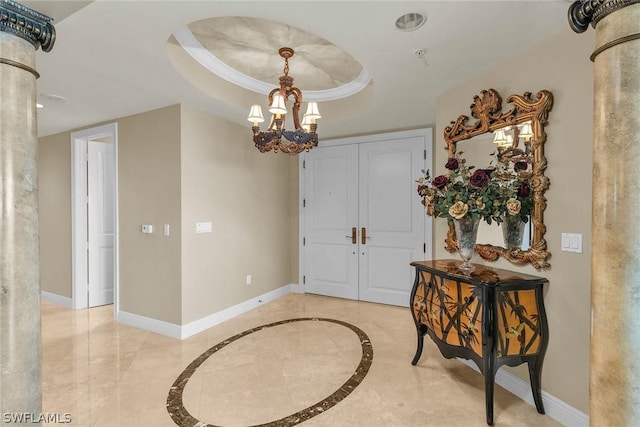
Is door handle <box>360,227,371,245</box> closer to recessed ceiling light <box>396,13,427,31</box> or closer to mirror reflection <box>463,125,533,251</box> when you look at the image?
mirror reflection <box>463,125,533,251</box>

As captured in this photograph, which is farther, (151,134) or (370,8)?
(151,134)

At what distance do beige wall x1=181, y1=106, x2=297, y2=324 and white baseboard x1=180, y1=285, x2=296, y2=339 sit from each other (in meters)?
0.06

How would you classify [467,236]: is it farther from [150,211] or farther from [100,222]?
[100,222]

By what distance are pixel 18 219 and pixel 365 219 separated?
12.5 ft

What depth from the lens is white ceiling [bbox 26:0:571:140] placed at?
5.75 ft

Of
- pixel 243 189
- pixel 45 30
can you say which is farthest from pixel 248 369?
pixel 45 30

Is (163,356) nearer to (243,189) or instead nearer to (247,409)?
(247,409)

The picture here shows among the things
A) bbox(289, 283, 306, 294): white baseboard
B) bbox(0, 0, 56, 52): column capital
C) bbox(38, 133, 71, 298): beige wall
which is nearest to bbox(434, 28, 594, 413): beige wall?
bbox(0, 0, 56, 52): column capital

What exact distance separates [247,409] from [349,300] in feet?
8.93

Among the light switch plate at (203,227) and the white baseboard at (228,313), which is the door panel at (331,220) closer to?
the white baseboard at (228,313)

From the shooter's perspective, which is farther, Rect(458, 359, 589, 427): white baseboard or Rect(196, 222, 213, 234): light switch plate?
Rect(196, 222, 213, 234): light switch plate

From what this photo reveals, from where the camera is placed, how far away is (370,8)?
1.77m

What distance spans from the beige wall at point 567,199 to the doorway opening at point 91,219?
472 centimetres

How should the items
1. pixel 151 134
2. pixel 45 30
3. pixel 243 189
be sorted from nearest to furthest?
1. pixel 45 30
2. pixel 151 134
3. pixel 243 189
